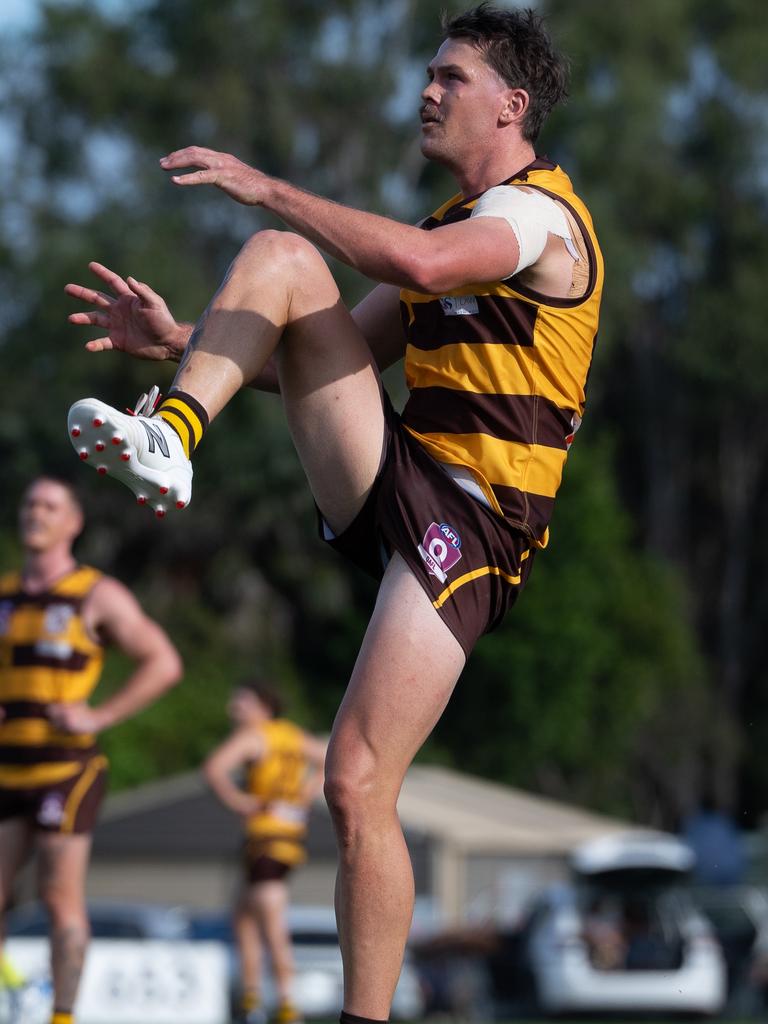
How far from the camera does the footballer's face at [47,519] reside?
25.8 ft

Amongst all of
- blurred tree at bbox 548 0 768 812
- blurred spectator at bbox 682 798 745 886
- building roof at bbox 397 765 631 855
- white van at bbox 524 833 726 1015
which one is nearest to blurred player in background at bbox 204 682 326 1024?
white van at bbox 524 833 726 1015

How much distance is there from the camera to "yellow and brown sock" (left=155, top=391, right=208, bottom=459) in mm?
4336

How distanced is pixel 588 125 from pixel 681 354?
854 cm

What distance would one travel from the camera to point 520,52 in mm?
4887

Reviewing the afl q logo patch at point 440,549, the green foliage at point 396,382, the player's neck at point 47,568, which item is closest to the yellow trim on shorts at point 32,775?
the player's neck at point 47,568

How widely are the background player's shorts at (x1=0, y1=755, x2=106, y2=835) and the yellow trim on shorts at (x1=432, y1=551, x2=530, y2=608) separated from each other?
3248 millimetres

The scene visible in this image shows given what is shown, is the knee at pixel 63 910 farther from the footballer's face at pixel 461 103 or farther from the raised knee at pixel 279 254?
the footballer's face at pixel 461 103

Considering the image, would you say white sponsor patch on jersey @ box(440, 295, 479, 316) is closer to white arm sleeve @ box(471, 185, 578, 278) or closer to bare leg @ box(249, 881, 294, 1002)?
white arm sleeve @ box(471, 185, 578, 278)

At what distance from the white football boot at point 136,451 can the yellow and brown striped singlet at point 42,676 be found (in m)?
3.49

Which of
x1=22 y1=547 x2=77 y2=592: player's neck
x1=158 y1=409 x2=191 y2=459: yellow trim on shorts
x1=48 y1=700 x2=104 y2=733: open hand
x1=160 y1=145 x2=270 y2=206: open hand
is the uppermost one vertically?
x1=160 y1=145 x2=270 y2=206: open hand

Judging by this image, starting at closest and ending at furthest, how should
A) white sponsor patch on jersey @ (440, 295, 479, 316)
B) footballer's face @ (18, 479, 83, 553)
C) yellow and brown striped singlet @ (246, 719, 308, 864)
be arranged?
white sponsor patch on jersey @ (440, 295, 479, 316)
footballer's face @ (18, 479, 83, 553)
yellow and brown striped singlet @ (246, 719, 308, 864)

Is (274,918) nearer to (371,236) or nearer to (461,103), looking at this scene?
(461,103)

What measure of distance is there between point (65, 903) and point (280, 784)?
558 cm

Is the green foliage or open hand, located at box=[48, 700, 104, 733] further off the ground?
the green foliage
